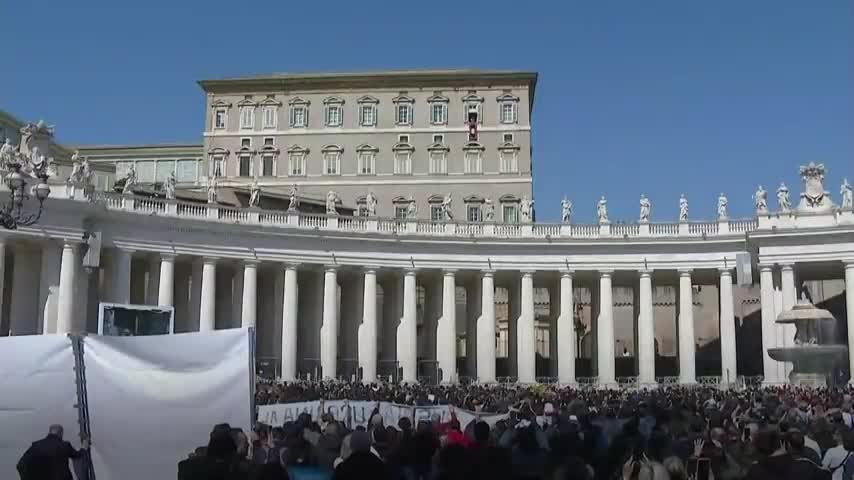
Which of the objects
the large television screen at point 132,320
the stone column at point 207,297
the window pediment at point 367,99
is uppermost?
the window pediment at point 367,99

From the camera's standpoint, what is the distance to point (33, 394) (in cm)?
1430

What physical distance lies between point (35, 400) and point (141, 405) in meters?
1.52

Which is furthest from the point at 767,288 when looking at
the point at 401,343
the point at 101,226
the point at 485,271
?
the point at 101,226

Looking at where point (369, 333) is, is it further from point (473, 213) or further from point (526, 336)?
point (473, 213)

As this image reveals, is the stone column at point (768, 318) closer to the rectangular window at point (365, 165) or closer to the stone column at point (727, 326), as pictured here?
the stone column at point (727, 326)

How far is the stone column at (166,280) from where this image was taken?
54.8 m

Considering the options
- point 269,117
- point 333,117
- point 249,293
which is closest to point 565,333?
point 249,293

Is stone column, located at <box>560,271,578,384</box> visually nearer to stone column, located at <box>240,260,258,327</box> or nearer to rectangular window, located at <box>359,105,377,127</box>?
stone column, located at <box>240,260,258,327</box>

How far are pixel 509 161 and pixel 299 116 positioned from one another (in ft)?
66.3

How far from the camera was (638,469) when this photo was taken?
10.3 m

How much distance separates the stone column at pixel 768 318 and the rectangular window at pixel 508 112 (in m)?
33.3

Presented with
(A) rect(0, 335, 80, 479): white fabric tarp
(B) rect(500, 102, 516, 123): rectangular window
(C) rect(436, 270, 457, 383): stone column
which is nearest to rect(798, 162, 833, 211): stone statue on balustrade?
(C) rect(436, 270, 457, 383): stone column

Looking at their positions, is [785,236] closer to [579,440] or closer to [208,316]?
[208,316]

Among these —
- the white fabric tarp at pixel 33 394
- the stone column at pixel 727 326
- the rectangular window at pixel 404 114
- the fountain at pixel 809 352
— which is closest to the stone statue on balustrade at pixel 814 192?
the stone column at pixel 727 326
